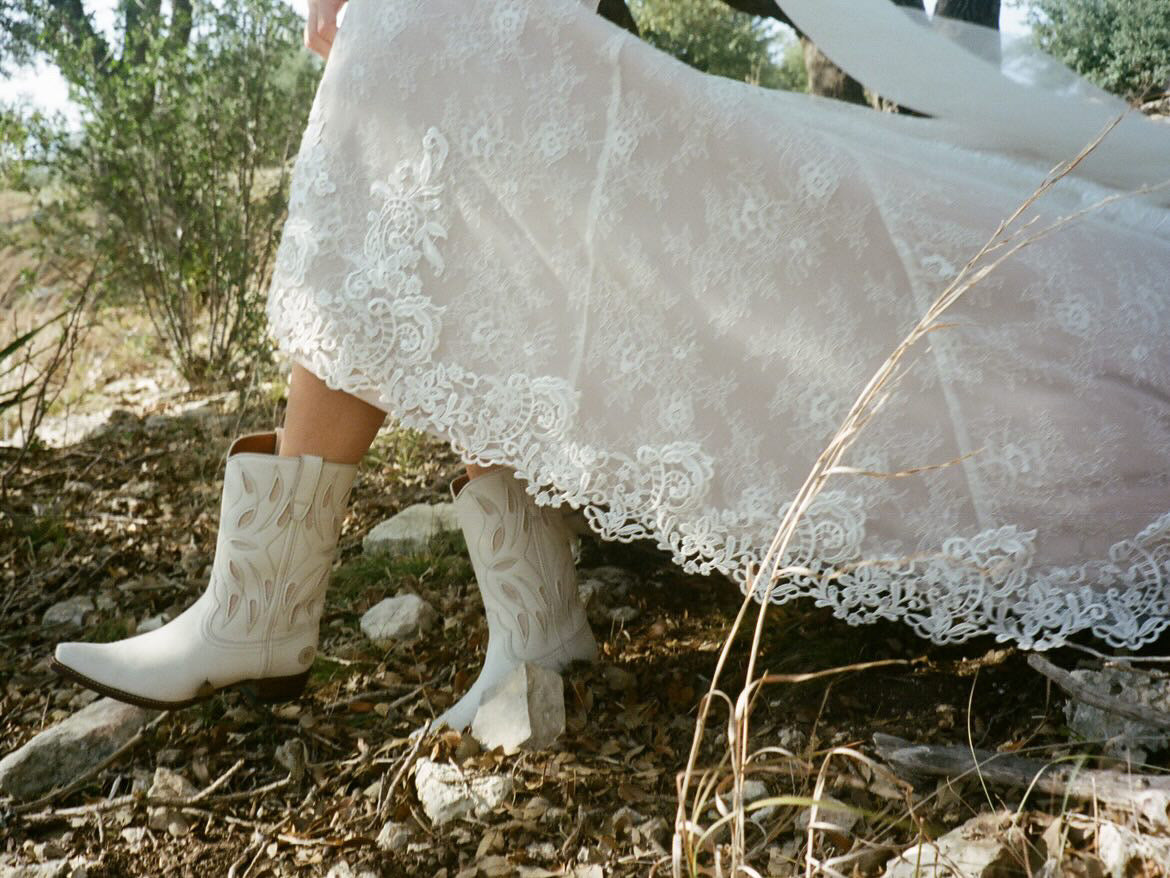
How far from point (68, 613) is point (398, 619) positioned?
73cm

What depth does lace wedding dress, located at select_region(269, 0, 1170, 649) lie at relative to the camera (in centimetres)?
143

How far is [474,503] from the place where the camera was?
5.75ft

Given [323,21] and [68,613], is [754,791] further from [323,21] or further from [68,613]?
[68,613]

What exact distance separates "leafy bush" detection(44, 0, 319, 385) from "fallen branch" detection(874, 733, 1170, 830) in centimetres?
346

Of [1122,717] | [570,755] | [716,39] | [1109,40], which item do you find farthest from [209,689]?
[716,39]

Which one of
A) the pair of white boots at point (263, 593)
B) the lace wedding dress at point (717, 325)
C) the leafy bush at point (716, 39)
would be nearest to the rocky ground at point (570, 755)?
the pair of white boots at point (263, 593)

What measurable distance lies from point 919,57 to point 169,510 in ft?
7.22

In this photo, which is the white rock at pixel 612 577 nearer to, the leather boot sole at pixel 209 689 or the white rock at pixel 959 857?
the leather boot sole at pixel 209 689

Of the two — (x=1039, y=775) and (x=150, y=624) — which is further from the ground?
(x=1039, y=775)

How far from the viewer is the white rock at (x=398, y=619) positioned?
6.97 ft

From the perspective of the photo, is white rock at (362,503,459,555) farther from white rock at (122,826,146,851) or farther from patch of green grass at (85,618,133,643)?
white rock at (122,826,146,851)

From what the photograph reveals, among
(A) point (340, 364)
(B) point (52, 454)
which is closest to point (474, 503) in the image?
(A) point (340, 364)

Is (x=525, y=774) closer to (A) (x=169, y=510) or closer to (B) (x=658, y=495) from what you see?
(B) (x=658, y=495)

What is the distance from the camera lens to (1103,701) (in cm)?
129
